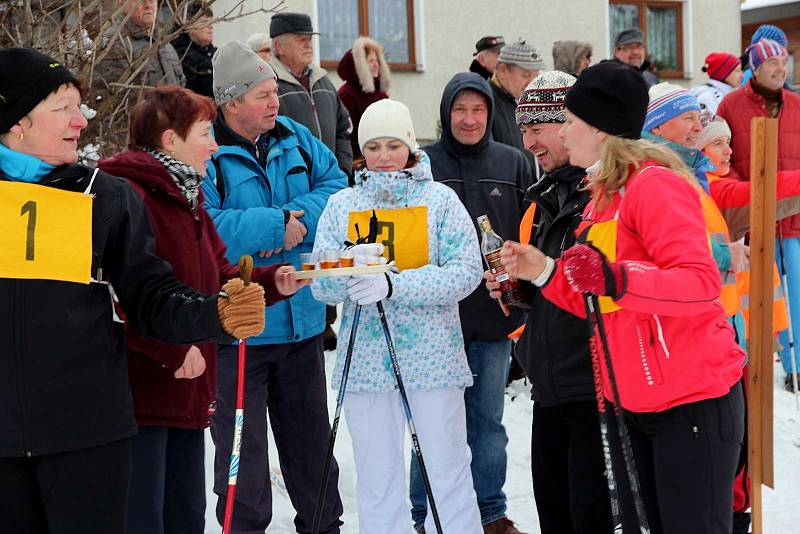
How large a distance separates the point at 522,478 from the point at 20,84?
393cm

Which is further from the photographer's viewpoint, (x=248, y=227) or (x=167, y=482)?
(x=248, y=227)

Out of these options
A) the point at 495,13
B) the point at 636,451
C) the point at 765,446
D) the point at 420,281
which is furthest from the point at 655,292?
the point at 495,13

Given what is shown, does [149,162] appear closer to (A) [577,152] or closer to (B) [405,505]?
(A) [577,152]

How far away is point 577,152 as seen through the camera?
3.24 meters

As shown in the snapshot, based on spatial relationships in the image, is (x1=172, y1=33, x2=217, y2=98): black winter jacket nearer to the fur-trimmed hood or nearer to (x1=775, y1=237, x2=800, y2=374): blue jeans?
the fur-trimmed hood

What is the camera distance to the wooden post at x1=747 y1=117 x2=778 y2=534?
157 inches

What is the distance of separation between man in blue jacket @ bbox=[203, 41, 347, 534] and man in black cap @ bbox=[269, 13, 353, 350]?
1.94 m

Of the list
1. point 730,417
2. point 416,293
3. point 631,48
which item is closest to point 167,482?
point 416,293

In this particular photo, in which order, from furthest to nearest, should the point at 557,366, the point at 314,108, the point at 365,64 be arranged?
1. the point at 365,64
2. the point at 314,108
3. the point at 557,366

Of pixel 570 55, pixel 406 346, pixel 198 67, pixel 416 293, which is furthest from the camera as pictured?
pixel 570 55

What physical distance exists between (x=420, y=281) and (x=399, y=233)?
29 cm

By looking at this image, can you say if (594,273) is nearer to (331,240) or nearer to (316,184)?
(331,240)

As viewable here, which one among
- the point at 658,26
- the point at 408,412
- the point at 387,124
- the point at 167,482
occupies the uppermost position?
the point at 658,26

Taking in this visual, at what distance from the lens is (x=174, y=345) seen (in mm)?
3223
